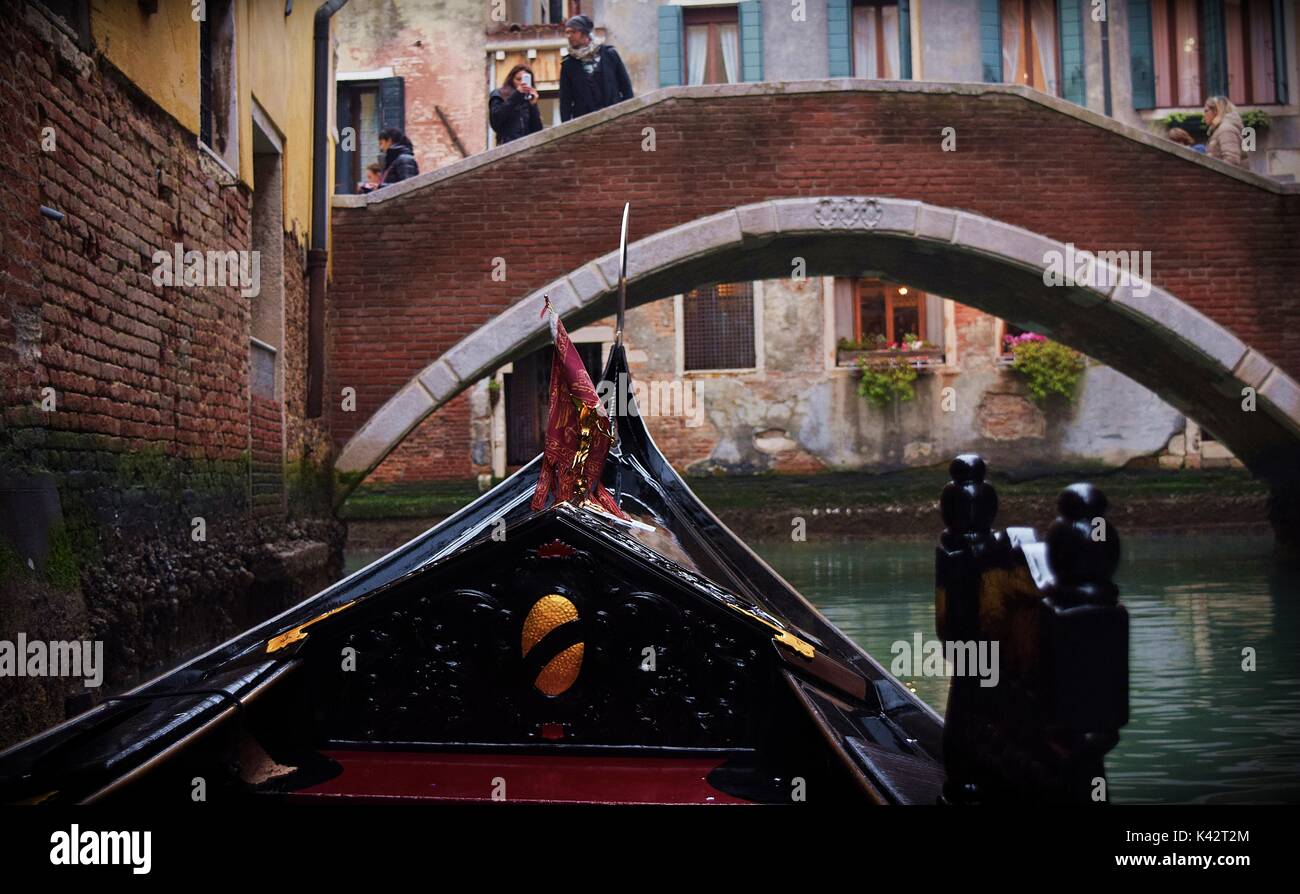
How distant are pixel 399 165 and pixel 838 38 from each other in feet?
10.7

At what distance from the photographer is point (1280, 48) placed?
7633 millimetres

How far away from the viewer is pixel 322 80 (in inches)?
202

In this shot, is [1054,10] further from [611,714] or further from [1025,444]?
[611,714]

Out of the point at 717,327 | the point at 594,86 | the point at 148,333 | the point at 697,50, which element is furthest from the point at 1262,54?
the point at 148,333

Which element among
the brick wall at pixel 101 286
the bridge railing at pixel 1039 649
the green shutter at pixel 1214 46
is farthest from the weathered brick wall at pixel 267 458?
the green shutter at pixel 1214 46

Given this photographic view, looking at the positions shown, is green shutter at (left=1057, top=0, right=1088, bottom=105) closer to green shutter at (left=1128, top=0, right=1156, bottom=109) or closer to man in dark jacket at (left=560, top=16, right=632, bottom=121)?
green shutter at (left=1128, top=0, right=1156, bottom=109)

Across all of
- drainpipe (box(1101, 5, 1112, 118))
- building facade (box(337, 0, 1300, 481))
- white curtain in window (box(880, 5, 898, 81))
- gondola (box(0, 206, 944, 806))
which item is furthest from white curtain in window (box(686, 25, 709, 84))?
gondola (box(0, 206, 944, 806))

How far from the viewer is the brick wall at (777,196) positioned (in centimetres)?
492

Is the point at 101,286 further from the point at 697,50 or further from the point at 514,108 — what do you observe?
the point at 697,50

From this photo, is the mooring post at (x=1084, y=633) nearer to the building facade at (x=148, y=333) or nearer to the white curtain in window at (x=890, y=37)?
the building facade at (x=148, y=333)

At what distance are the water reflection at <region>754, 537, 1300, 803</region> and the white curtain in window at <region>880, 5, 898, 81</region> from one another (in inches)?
112
